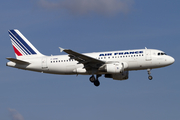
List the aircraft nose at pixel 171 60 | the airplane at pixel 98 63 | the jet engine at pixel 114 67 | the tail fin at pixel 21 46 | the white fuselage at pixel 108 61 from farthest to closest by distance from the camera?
the tail fin at pixel 21 46
the aircraft nose at pixel 171 60
the white fuselage at pixel 108 61
the airplane at pixel 98 63
the jet engine at pixel 114 67

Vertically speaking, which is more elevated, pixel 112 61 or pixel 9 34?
pixel 9 34

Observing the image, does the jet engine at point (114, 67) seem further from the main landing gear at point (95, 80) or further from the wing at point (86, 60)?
the main landing gear at point (95, 80)

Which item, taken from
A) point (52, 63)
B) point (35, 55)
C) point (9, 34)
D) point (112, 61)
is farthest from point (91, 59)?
point (9, 34)

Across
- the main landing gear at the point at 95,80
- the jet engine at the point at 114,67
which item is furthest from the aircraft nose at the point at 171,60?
the main landing gear at the point at 95,80

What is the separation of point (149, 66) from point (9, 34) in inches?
965

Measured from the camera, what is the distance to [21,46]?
61.5 metres

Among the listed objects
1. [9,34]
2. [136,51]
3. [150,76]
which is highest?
[9,34]

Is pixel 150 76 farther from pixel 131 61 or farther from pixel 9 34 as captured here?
pixel 9 34

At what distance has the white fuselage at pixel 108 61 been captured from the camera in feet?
180

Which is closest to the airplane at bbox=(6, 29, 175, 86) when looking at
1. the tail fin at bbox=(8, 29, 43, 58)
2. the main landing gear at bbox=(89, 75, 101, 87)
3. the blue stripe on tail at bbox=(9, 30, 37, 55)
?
the main landing gear at bbox=(89, 75, 101, 87)

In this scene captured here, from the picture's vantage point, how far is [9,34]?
206 ft

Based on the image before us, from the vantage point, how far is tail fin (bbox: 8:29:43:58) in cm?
6044

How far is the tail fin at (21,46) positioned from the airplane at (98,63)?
1.67m

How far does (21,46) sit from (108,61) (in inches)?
620
